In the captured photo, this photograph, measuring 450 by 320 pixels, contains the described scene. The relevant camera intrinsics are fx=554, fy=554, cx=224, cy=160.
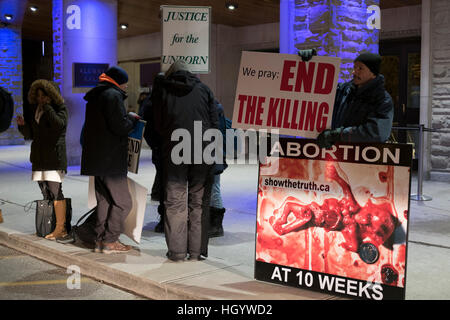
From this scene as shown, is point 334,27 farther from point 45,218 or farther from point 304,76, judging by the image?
point 45,218

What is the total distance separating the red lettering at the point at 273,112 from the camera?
444cm

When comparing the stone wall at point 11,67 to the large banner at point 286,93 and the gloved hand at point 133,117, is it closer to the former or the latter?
the gloved hand at point 133,117

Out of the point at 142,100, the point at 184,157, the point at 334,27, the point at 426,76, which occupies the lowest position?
the point at 184,157

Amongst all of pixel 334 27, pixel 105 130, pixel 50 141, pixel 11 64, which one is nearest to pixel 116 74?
pixel 105 130

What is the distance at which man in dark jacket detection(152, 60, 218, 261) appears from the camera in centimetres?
506

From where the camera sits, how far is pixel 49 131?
6113 mm

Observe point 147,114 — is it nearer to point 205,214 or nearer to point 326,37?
point 205,214

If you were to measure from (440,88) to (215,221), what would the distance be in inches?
262

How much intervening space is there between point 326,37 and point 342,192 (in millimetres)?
4546

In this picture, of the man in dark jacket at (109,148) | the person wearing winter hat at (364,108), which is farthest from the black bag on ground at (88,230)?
the person wearing winter hat at (364,108)

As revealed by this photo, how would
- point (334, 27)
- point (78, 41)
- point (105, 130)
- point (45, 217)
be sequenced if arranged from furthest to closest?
point (78, 41), point (334, 27), point (45, 217), point (105, 130)

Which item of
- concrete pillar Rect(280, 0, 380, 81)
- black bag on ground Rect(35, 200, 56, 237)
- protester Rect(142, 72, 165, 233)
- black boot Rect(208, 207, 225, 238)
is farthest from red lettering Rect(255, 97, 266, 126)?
concrete pillar Rect(280, 0, 380, 81)

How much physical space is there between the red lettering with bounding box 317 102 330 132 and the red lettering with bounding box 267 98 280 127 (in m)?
0.35
